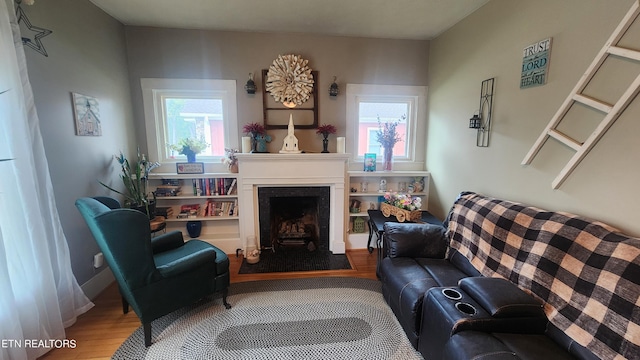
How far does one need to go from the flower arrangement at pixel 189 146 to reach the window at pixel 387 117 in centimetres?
184

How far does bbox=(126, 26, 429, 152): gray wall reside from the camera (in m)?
2.92

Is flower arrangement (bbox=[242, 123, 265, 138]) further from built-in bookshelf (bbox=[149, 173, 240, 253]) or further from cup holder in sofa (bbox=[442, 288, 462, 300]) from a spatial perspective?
cup holder in sofa (bbox=[442, 288, 462, 300])

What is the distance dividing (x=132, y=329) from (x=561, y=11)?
12.5ft

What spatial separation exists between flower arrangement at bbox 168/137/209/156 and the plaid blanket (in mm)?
3005

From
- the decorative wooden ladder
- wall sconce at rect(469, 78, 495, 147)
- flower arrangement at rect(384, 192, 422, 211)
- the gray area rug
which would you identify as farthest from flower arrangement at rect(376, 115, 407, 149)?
the gray area rug

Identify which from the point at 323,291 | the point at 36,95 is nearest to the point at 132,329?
the point at 323,291

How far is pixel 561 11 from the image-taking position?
1687 mm

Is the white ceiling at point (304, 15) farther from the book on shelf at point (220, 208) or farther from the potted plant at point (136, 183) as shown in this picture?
the book on shelf at point (220, 208)

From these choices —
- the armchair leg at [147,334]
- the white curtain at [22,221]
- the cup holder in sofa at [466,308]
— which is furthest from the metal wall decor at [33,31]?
the cup holder in sofa at [466,308]

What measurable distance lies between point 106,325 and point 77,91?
6.48ft

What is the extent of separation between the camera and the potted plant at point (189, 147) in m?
3.03

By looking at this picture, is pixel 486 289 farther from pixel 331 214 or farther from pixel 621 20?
pixel 331 214

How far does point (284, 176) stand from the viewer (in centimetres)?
304

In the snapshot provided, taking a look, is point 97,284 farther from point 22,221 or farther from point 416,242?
point 416,242
